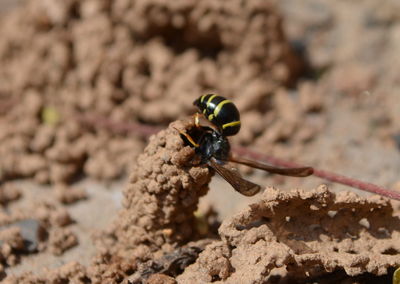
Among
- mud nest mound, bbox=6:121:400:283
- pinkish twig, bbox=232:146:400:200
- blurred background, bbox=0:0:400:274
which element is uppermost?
blurred background, bbox=0:0:400:274

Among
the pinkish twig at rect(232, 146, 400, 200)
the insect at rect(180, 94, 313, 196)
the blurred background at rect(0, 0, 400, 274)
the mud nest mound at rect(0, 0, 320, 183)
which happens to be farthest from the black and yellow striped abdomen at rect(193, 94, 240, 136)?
the mud nest mound at rect(0, 0, 320, 183)

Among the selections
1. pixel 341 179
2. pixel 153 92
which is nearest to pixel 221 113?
pixel 341 179

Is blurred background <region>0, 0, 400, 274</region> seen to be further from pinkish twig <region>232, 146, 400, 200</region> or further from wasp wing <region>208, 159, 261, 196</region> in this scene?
wasp wing <region>208, 159, 261, 196</region>

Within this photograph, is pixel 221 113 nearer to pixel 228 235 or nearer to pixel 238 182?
pixel 238 182

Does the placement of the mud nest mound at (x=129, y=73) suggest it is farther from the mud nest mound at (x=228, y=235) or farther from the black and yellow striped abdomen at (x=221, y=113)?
the mud nest mound at (x=228, y=235)

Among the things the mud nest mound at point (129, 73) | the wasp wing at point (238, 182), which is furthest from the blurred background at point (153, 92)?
the wasp wing at point (238, 182)

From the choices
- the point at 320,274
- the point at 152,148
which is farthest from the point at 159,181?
the point at 320,274
